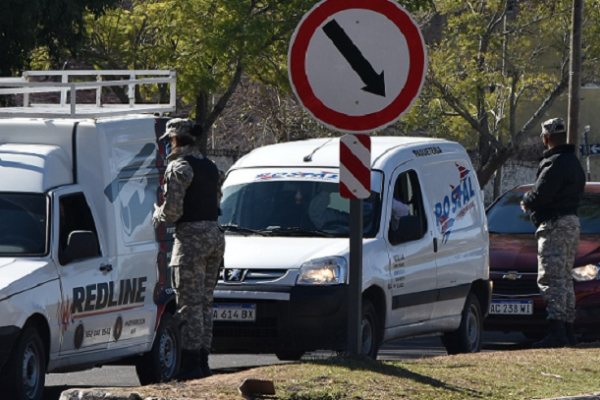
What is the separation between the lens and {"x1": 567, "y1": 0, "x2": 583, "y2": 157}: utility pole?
23.9 m

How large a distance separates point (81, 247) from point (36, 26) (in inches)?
328

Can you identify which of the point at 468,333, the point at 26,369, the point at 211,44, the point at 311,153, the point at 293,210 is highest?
the point at 211,44

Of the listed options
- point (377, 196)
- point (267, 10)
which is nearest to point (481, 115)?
point (267, 10)

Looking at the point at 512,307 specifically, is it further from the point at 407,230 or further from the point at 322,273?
the point at 322,273

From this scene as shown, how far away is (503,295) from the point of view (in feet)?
48.9

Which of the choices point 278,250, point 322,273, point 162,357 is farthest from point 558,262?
point 162,357

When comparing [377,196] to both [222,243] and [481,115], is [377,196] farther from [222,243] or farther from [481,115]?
[481,115]

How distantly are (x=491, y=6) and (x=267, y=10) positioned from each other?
10.8m

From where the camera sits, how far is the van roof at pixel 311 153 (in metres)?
12.6

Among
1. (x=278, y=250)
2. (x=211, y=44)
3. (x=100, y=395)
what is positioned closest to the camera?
(x=100, y=395)

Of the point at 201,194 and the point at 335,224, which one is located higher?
the point at 201,194

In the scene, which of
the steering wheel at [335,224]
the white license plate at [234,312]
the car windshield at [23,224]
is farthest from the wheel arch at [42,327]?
the steering wheel at [335,224]

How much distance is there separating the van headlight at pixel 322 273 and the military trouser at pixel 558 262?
2656 millimetres

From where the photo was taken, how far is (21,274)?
30.1ft
